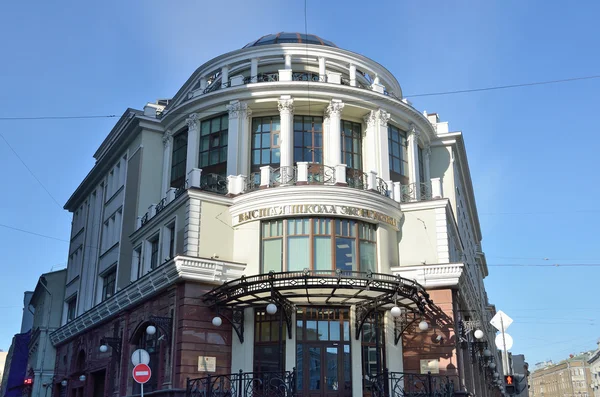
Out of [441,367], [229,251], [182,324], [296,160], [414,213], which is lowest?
[441,367]

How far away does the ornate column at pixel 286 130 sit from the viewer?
1119 inches

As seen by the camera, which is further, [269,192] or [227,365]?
[269,192]

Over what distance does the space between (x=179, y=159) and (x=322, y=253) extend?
34.7 ft

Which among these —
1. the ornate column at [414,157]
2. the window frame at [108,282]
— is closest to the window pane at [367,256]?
the ornate column at [414,157]

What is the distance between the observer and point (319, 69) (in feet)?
105

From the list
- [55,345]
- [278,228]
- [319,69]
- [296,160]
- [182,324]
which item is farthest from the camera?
[55,345]

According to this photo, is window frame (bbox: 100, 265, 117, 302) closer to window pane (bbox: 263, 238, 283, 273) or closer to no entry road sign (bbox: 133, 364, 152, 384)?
window pane (bbox: 263, 238, 283, 273)

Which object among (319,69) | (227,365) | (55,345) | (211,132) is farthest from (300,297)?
(55,345)

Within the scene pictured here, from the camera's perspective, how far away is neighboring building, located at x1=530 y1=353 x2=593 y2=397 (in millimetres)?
146125

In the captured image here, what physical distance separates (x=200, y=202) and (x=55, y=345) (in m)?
20.9

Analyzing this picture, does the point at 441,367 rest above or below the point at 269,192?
below

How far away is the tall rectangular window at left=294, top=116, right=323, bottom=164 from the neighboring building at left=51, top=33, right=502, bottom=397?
0.21 ft

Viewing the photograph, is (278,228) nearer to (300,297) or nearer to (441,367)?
(300,297)

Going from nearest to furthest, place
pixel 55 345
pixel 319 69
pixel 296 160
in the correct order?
pixel 296 160
pixel 319 69
pixel 55 345
